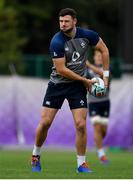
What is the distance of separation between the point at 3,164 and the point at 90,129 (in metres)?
8.01

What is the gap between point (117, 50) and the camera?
1640 inches

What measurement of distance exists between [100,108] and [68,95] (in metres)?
5.12

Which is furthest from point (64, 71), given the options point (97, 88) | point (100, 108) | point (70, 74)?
point (100, 108)

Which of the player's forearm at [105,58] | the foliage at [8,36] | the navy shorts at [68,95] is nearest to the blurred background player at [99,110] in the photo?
the player's forearm at [105,58]

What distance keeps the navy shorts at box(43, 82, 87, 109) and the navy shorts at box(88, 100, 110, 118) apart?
490cm

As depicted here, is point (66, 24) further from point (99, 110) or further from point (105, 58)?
point (99, 110)

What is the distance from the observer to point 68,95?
1332cm

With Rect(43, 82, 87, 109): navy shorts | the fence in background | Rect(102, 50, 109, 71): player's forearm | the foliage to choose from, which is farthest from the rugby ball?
the foliage

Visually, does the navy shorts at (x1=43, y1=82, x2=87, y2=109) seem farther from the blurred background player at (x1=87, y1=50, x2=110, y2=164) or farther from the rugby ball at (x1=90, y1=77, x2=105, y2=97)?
the blurred background player at (x1=87, y1=50, x2=110, y2=164)

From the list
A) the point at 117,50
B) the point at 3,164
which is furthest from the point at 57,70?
the point at 117,50

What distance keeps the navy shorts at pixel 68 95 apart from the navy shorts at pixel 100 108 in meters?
4.90

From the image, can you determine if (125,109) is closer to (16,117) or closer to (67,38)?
(16,117)

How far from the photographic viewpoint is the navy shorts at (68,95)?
13.2 m

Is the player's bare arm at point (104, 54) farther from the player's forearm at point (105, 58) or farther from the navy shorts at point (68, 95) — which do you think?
the navy shorts at point (68, 95)
